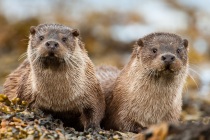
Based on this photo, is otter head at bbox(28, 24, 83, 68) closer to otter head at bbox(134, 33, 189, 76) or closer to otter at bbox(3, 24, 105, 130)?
otter at bbox(3, 24, 105, 130)

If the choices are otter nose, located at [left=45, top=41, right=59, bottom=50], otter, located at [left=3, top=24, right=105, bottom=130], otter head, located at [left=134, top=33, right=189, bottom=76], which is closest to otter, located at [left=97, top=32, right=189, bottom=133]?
otter head, located at [left=134, top=33, right=189, bottom=76]

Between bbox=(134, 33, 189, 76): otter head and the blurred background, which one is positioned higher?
the blurred background

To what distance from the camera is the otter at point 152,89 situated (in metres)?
Result: 8.63

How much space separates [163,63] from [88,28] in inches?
344

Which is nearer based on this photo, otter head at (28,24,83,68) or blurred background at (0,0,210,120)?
otter head at (28,24,83,68)

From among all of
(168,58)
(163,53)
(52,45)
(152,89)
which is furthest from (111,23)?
(52,45)

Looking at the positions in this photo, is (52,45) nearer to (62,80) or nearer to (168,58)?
(62,80)

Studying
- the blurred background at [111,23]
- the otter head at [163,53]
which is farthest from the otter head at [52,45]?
the blurred background at [111,23]

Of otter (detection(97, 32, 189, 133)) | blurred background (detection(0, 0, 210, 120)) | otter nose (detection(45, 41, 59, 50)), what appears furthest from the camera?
blurred background (detection(0, 0, 210, 120))

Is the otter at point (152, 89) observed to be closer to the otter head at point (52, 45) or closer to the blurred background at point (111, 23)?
the otter head at point (52, 45)

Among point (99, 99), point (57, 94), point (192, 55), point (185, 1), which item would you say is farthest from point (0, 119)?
point (185, 1)

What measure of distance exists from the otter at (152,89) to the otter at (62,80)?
333 mm

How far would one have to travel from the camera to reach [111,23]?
17.6m

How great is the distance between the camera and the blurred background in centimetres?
1603
